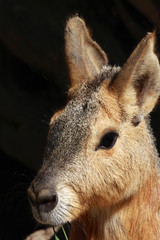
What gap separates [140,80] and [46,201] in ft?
3.41

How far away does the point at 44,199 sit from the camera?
3.36 m

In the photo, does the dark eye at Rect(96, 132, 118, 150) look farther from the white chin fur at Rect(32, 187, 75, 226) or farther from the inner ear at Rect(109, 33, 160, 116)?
the white chin fur at Rect(32, 187, 75, 226)

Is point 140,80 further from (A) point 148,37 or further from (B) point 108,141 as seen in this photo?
(B) point 108,141

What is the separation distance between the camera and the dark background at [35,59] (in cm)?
621

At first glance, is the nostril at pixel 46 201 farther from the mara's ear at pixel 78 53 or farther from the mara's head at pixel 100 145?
the mara's ear at pixel 78 53

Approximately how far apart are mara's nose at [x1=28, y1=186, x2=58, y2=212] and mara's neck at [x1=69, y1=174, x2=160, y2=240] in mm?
522

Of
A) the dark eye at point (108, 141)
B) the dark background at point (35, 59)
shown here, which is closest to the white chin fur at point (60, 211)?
the dark eye at point (108, 141)

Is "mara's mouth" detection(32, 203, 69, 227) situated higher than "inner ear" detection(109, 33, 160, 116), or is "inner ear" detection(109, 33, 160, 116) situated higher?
"inner ear" detection(109, 33, 160, 116)

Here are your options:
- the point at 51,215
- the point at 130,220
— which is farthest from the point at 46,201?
the point at 130,220

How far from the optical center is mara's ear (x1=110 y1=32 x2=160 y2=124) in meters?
3.52

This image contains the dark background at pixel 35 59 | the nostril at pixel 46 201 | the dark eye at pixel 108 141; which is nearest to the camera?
the nostril at pixel 46 201

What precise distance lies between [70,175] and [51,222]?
1.14 ft

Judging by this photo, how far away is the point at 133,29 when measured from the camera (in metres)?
6.07

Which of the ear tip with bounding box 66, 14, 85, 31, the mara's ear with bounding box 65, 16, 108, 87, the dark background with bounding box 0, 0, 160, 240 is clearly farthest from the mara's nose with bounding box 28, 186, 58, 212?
the dark background with bounding box 0, 0, 160, 240
